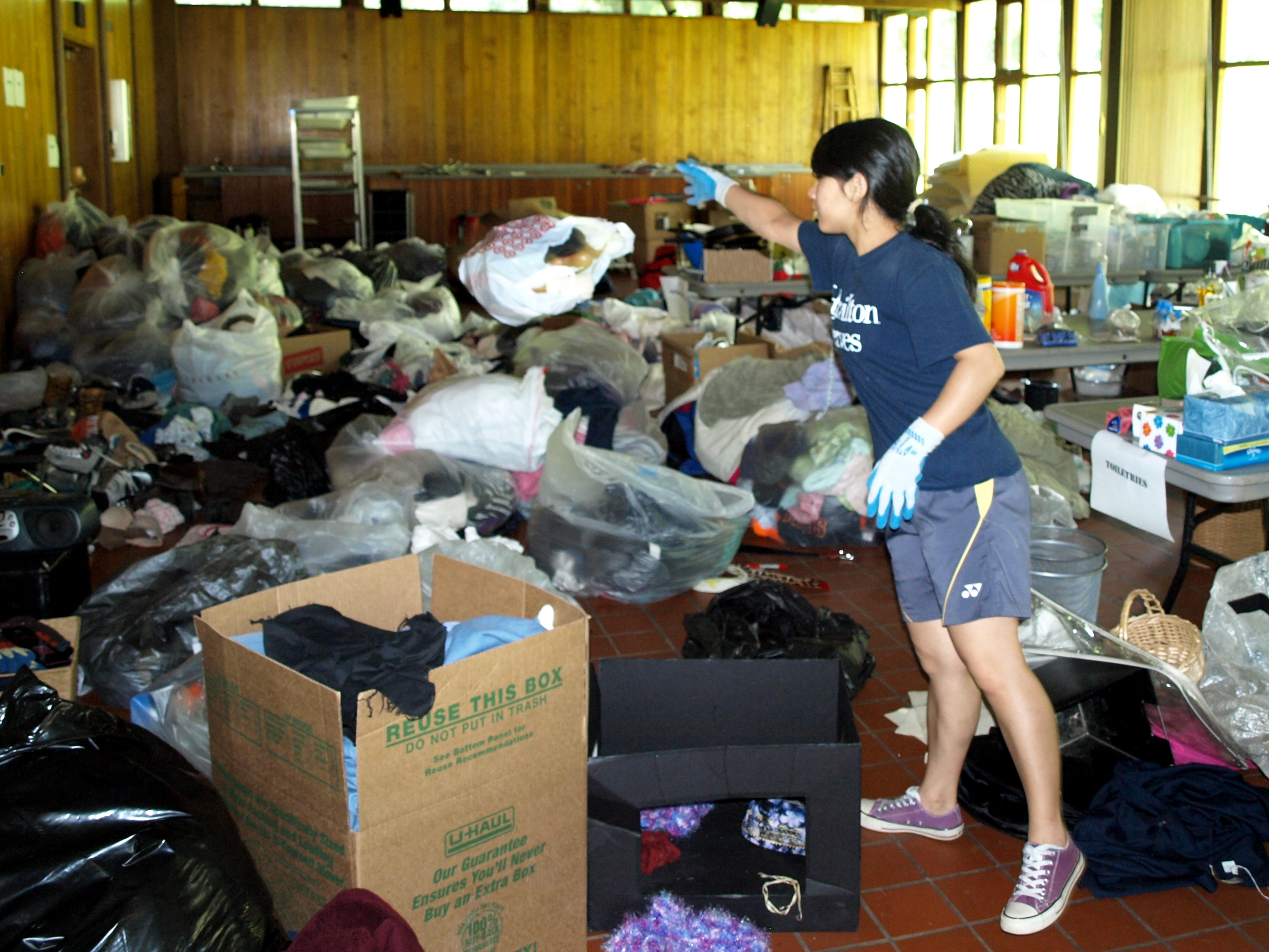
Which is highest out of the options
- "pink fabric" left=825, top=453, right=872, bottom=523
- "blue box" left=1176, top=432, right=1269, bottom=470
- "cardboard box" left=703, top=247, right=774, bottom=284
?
"cardboard box" left=703, top=247, right=774, bottom=284

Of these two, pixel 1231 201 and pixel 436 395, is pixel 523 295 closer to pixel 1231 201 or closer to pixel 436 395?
pixel 436 395

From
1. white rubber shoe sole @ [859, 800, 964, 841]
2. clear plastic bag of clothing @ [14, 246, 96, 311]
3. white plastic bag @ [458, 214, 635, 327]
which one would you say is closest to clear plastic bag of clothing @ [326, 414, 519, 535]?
white plastic bag @ [458, 214, 635, 327]

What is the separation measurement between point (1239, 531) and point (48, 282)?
19.7 feet

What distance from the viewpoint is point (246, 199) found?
442 inches

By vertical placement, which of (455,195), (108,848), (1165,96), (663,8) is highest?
(663,8)

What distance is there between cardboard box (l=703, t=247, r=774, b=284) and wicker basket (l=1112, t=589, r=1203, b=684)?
2.90m

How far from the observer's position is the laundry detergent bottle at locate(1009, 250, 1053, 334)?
3.54m

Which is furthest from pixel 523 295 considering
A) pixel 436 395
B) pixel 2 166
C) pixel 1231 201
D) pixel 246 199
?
pixel 246 199

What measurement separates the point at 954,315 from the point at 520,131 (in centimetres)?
1128

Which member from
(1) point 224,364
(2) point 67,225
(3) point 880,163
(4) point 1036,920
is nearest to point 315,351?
(1) point 224,364

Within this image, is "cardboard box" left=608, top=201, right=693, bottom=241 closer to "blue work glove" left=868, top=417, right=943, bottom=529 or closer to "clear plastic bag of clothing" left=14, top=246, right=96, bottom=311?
"clear plastic bag of clothing" left=14, top=246, right=96, bottom=311

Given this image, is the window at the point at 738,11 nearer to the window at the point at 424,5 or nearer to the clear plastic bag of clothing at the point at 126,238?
the window at the point at 424,5

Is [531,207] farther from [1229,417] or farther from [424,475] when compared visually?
[1229,417]

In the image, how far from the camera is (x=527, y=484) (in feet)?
12.8
